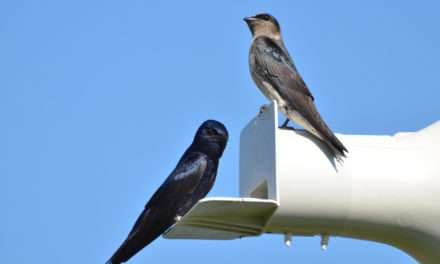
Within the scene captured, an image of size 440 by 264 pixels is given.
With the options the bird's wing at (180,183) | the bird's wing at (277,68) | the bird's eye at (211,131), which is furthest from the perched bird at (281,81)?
the bird's wing at (180,183)

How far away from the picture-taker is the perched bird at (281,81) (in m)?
5.37

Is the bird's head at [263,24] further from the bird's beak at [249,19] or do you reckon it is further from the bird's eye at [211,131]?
the bird's eye at [211,131]

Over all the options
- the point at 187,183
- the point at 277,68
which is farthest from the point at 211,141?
the point at 277,68

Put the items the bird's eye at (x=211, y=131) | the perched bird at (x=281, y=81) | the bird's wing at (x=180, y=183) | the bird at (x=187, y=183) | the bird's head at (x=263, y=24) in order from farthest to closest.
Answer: the bird's head at (x=263, y=24) < the bird's eye at (x=211, y=131) < the bird's wing at (x=180, y=183) < the bird at (x=187, y=183) < the perched bird at (x=281, y=81)

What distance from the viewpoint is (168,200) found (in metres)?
6.52

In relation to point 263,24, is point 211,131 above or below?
below

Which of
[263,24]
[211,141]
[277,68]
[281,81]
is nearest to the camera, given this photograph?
[281,81]

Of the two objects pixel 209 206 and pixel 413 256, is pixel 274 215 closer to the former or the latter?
pixel 209 206

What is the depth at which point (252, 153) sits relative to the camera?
354cm

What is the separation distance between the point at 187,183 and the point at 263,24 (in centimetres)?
193

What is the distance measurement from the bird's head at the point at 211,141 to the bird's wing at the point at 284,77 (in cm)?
59

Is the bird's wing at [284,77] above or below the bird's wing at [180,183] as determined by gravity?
above

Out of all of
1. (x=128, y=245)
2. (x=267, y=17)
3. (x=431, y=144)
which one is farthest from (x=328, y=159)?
(x=267, y=17)

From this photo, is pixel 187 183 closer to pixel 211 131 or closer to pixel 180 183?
pixel 180 183
